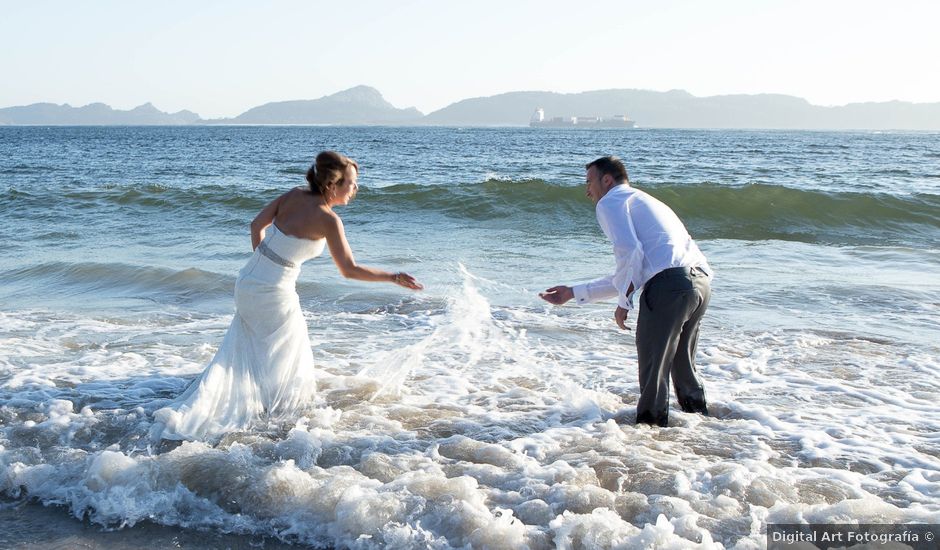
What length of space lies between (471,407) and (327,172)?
2.06 metres

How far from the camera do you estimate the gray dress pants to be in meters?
5.00

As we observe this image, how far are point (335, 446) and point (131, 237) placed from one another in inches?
468

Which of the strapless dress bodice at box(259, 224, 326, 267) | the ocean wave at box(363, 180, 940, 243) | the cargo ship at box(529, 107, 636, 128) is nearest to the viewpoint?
the strapless dress bodice at box(259, 224, 326, 267)

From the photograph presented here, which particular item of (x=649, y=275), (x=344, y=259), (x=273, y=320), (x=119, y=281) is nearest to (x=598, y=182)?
(x=649, y=275)

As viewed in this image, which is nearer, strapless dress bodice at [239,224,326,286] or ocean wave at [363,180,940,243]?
strapless dress bodice at [239,224,326,286]

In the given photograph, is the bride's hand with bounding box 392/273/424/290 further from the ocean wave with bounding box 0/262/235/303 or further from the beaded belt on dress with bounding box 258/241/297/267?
the ocean wave with bounding box 0/262/235/303

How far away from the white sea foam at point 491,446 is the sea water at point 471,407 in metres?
0.02

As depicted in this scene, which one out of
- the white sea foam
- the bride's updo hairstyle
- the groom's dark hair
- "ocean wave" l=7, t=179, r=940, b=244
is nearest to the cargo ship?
"ocean wave" l=7, t=179, r=940, b=244

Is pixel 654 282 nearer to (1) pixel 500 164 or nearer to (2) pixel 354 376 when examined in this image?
(2) pixel 354 376

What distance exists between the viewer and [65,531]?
4082mm

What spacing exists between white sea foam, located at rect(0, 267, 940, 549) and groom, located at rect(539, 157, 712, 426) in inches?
22.7

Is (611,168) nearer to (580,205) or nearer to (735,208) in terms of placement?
(580,205)

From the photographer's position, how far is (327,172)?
509cm

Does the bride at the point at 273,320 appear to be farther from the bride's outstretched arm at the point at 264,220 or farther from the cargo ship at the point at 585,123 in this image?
the cargo ship at the point at 585,123
